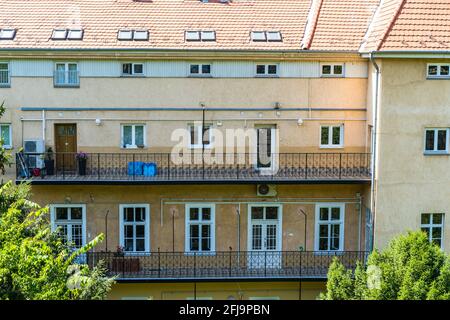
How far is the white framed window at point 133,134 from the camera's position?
22.3 meters

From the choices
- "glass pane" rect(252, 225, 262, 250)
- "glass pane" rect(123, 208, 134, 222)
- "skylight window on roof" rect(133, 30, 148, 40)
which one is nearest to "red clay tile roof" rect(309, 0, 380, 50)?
"skylight window on roof" rect(133, 30, 148, 40)

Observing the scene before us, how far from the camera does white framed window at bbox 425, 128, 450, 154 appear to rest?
20875 millimetres

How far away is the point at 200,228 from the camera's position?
22.2 m

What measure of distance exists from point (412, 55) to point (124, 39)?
9.75 m

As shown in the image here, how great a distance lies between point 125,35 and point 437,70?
35.1 feet

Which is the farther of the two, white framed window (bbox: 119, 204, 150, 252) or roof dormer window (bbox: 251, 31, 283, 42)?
roof dormer window (bbox: 251, 31, 283, 42)

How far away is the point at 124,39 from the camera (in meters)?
22.0

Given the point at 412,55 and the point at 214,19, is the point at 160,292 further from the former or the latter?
the point at 412,55

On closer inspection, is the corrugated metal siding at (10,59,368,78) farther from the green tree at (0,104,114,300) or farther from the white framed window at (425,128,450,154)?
the green tree at (0,104,114,300)

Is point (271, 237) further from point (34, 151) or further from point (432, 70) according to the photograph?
point (34, 151)

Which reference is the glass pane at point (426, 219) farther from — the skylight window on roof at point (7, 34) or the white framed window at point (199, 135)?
the skylight window on roof at point (7, 34)

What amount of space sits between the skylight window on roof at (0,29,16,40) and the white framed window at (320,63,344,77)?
427 inches

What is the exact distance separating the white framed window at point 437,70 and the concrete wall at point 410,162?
0.17 m

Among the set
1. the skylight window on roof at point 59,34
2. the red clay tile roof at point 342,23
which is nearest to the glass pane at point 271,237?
the red clay tile roof at point 342,23
